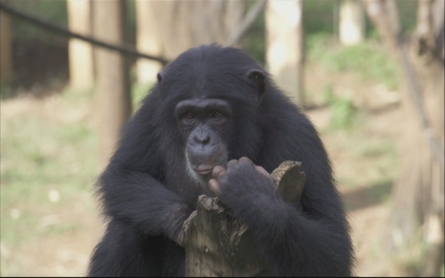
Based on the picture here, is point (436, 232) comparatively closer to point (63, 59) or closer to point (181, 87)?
point (181, 87)

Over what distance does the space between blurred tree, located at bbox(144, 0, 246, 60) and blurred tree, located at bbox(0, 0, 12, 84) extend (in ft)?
23.8

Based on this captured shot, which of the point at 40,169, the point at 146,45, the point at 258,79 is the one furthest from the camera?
the point at 146,45

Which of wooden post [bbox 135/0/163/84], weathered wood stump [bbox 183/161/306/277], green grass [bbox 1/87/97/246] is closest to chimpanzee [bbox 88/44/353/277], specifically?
weathered wood stump [bbox 183/161/306/277]

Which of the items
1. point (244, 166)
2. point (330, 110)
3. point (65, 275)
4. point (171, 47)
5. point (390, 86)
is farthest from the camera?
point (390, 86)

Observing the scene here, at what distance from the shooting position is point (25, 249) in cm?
976

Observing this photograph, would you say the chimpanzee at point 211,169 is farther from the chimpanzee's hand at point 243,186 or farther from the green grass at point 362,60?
the green grass at point 362,60

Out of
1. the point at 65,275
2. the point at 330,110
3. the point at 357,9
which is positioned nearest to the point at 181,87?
the point at 65,275

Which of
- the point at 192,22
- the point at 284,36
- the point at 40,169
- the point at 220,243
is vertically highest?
the point at 284,36

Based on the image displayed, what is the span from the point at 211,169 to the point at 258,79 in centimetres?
64

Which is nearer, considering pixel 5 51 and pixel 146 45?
pixel 146 45

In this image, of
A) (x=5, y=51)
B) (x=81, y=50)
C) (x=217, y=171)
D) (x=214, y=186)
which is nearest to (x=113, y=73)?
(x=217, y=171)

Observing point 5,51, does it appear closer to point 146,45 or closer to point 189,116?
point 146,45

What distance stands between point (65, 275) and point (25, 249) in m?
0.96

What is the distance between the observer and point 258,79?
14.7 feet
